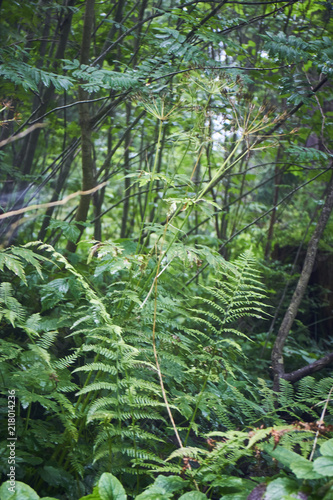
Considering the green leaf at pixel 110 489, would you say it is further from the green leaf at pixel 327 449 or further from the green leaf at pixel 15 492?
the green leaf at pixel 327 449

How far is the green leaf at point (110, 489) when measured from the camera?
123cm

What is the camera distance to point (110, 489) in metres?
1.25

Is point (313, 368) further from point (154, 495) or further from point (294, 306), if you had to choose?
point (154, 495)

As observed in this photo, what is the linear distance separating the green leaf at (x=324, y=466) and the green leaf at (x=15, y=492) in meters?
0.87

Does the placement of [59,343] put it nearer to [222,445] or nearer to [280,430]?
[222,445]

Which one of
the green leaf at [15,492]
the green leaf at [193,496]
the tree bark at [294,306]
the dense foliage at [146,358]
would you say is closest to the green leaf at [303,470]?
the dense foliage at [146,358]

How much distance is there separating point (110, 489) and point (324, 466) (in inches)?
25.6

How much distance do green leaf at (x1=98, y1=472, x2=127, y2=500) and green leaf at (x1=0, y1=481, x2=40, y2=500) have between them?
0.22 metres

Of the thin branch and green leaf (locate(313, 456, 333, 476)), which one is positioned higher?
green leaf (locate(313, 456, 333, 476))

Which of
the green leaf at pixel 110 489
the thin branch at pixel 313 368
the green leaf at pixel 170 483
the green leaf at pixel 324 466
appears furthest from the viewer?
the thin branch at pixel 313 368

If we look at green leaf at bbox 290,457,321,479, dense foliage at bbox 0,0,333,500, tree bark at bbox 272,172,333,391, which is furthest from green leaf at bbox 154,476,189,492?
tree bark at bbox 272,172,333,391

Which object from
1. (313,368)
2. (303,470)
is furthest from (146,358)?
(313,368)

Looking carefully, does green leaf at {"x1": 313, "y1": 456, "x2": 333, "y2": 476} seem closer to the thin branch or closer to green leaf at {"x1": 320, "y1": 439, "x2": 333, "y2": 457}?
green leaf at {"x1": 320, "y1": 439, "x2": 333, "y2": 457}

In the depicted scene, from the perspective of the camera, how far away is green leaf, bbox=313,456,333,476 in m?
1.08
